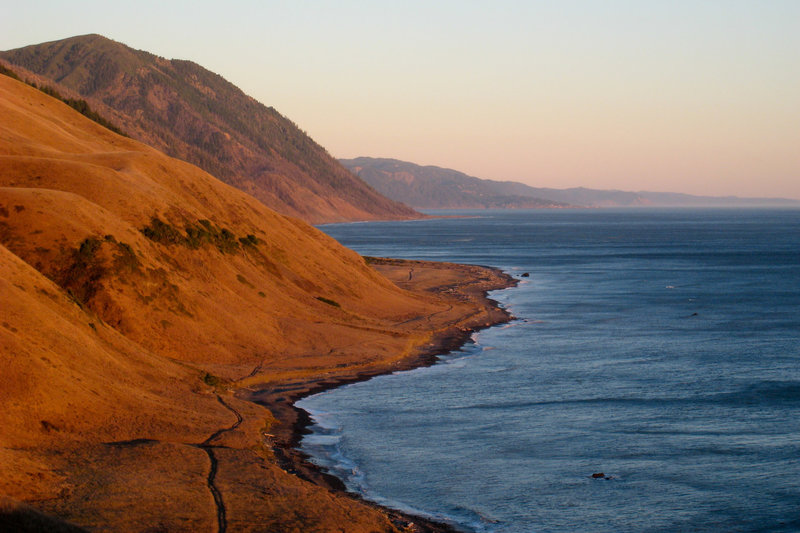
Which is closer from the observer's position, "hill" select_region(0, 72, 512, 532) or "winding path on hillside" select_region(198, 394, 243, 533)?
"winding path on hillside" select_region(198, 394, 243, 533)

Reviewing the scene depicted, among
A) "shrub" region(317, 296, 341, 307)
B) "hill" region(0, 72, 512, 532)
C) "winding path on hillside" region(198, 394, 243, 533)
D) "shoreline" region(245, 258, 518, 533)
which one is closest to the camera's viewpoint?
"winding path on hillside" region(198, 394, 243, 533)

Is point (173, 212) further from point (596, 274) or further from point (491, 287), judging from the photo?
point (596, 274)

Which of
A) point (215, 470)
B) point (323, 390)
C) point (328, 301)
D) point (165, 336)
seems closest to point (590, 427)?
point (323, 390)

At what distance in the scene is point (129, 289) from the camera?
4025 centimetres

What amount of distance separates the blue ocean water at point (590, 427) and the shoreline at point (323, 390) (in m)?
0.61

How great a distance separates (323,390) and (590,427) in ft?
38.3

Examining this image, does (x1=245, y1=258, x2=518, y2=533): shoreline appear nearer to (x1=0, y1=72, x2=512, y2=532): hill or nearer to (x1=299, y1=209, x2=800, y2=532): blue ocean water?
(x1=0, y1=72, x2=512, y2=532): hill

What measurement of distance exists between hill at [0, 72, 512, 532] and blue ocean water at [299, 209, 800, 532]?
9.14 feet

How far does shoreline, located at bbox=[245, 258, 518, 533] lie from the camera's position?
22.2 metres

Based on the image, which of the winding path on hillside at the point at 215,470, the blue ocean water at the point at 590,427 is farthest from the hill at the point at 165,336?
the blue ocean water at the point at 590,427

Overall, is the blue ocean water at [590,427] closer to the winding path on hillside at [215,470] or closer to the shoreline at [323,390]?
the shoreline at [323,390]

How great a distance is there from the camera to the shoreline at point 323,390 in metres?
22.2

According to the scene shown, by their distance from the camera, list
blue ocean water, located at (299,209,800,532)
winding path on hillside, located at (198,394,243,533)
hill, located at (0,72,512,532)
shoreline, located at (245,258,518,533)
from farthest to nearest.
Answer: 1. blue ocean water, located at (299,209,800,532)
2. shoreline, located at (245,258,518,533)
3. hill, located at (0,72,512,532)
4. winding path on hillside, located at (198,394,243,533)

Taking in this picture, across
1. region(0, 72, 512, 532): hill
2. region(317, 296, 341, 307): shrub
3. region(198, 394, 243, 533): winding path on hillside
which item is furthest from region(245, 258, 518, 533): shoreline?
region(317, 296, 341, 307): shrub
